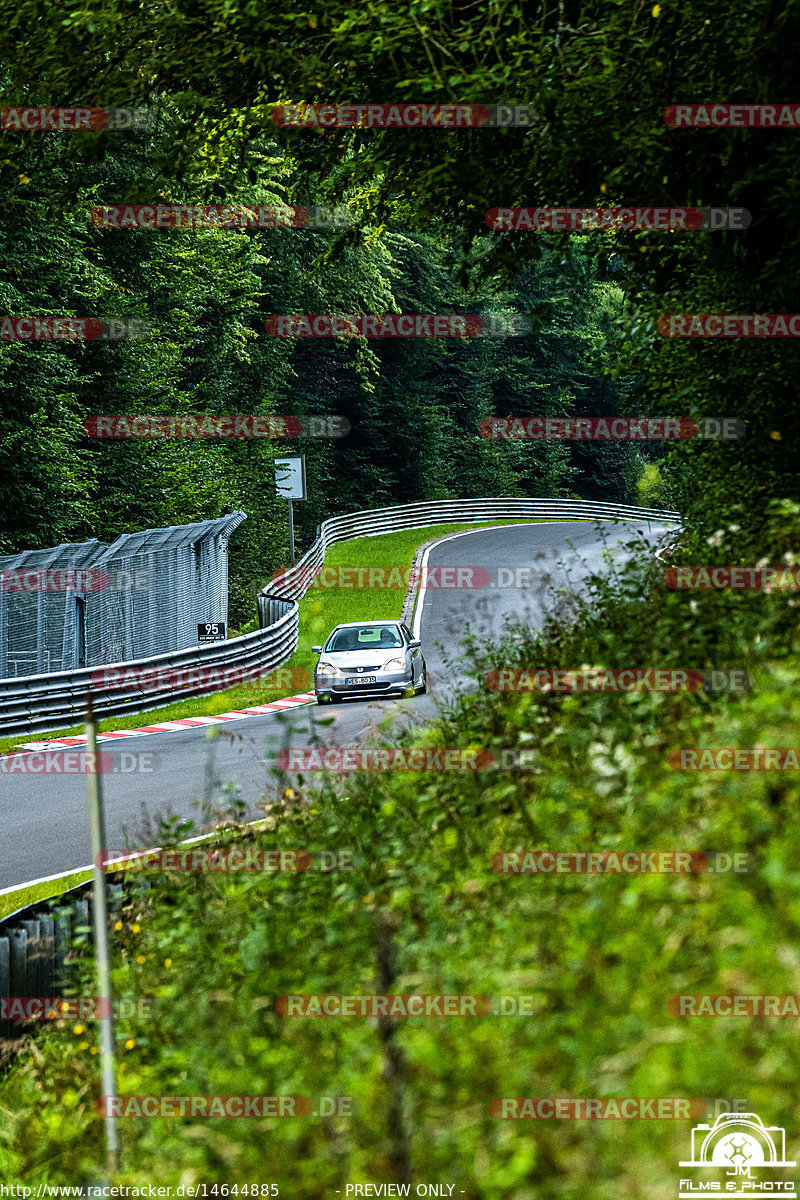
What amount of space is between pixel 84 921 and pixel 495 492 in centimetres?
5969

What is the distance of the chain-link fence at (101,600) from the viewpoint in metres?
20.5

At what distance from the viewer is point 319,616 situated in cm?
3062

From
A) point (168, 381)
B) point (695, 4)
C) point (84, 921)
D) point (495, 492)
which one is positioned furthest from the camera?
point (495, 492)

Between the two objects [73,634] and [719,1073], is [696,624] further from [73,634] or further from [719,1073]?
[73,634]

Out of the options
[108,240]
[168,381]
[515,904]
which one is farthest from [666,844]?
[168,381]

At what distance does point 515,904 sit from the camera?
554 centimetres
